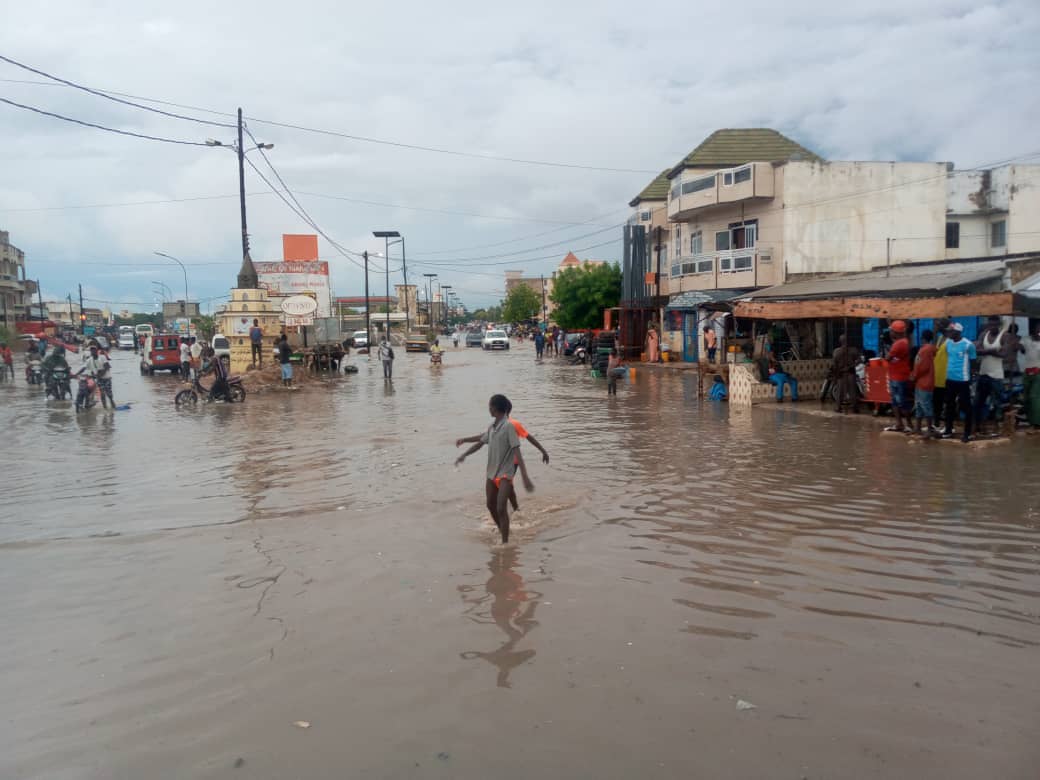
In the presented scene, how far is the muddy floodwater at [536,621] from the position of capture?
156 inches

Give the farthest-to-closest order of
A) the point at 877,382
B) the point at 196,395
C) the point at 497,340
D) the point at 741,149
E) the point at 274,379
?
1. the point at 497,340
2. the point at 741,149
3. the point at 274,379
4. the point at 196,395
5. the point at 877,382

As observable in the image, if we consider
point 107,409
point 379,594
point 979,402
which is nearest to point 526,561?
point 379,594

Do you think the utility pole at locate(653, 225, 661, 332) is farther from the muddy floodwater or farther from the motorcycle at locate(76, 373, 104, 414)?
the muddy floodwater

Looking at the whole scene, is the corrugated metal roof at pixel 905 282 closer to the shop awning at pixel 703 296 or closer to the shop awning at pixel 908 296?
the shop awning at pixel 908 296

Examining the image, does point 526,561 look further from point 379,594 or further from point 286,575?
point 286,575

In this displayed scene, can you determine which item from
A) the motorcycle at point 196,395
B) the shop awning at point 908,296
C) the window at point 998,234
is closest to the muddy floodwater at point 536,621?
the shop awning at point 908,296

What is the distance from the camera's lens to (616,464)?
11.8m

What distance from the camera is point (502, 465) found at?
7.65 m

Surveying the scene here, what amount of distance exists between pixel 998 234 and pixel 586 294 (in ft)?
86.3

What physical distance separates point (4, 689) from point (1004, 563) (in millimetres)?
7158

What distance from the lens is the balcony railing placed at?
108 feet

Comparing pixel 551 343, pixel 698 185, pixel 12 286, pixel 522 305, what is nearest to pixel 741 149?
pixel 698 185

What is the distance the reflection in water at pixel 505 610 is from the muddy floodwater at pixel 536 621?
24 millimetres

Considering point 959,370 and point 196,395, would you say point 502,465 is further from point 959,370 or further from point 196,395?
point 196,395
